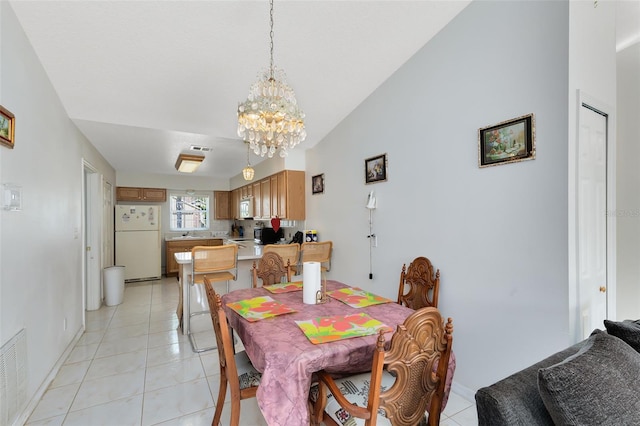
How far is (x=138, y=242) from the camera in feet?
19.3

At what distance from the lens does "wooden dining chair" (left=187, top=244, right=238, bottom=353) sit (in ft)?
9.83

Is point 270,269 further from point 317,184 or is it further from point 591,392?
point 591,392

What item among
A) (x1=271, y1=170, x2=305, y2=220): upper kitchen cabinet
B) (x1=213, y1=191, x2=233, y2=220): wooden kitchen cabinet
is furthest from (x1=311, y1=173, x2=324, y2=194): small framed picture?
(x1=213, y1=191, x2=233, y2=220): wooden kitchen cabinet

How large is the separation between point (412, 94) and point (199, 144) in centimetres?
297

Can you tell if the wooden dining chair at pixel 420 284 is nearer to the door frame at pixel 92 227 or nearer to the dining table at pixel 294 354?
the dining table at pixel 294 354

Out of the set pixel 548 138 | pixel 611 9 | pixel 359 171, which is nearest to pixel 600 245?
pixel 548 138

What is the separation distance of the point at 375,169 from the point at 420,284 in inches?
49.0

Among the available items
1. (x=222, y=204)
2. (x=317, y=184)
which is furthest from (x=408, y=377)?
(x=222, y=204)

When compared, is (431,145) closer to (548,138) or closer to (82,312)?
(548,138)

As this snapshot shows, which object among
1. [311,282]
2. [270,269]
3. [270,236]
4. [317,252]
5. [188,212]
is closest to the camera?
[311,282]

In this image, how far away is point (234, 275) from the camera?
3498mm

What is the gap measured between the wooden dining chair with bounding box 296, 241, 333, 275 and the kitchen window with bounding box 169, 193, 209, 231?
15.4 feet

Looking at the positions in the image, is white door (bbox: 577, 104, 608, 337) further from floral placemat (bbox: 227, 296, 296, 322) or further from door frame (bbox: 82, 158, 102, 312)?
door frame (bbox: 82, 158, 102, 312)

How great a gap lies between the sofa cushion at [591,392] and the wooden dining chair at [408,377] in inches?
13.7
